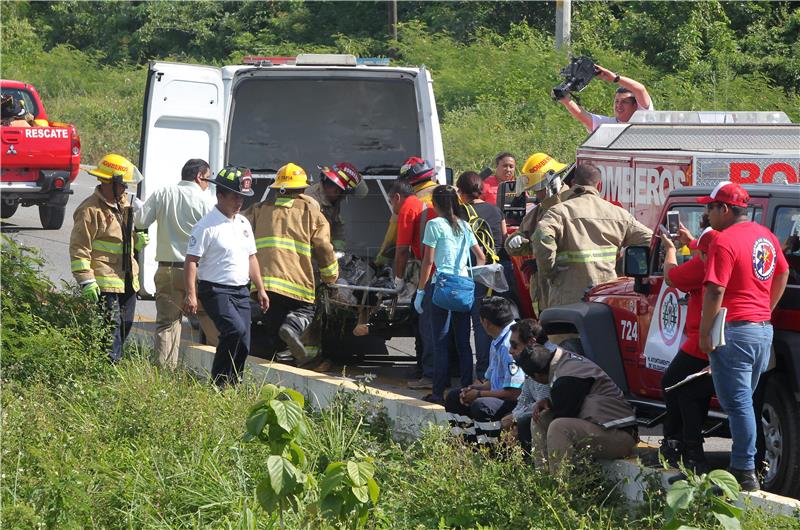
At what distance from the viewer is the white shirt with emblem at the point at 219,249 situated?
8375 millimetres

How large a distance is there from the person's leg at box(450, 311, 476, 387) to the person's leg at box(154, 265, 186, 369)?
2043 mm

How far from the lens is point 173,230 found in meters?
9.39

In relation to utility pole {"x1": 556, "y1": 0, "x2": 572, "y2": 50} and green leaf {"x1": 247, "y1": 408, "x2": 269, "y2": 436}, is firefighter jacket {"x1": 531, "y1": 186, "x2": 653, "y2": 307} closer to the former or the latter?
green leaf {"x1": 247, "y1": 408, "x2": 269, "y2": 436}

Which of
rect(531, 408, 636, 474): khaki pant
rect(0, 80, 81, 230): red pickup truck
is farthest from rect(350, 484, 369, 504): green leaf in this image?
rect(0, 80, 81, 230): red pickup truck

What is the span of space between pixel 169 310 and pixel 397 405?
2.34m

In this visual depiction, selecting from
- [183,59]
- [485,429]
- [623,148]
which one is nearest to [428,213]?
[623,148]

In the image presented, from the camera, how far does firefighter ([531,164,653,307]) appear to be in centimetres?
839

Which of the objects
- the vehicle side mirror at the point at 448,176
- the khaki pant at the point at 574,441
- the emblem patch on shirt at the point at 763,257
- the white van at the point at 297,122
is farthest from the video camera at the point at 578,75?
the emblem patch on shirt at the point at 763,257

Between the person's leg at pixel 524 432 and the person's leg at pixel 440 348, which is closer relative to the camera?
the person's leg at pixel 524 432

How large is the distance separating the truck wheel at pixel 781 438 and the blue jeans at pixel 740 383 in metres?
0.32

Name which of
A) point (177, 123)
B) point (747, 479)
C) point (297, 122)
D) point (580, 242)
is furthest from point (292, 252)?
point (747, 479)

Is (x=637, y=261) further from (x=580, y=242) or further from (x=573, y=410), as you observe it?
(x=580, y=242)

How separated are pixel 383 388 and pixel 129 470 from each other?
8.63 feet

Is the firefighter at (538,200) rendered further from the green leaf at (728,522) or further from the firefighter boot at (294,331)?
the green leaf at (728,522)
